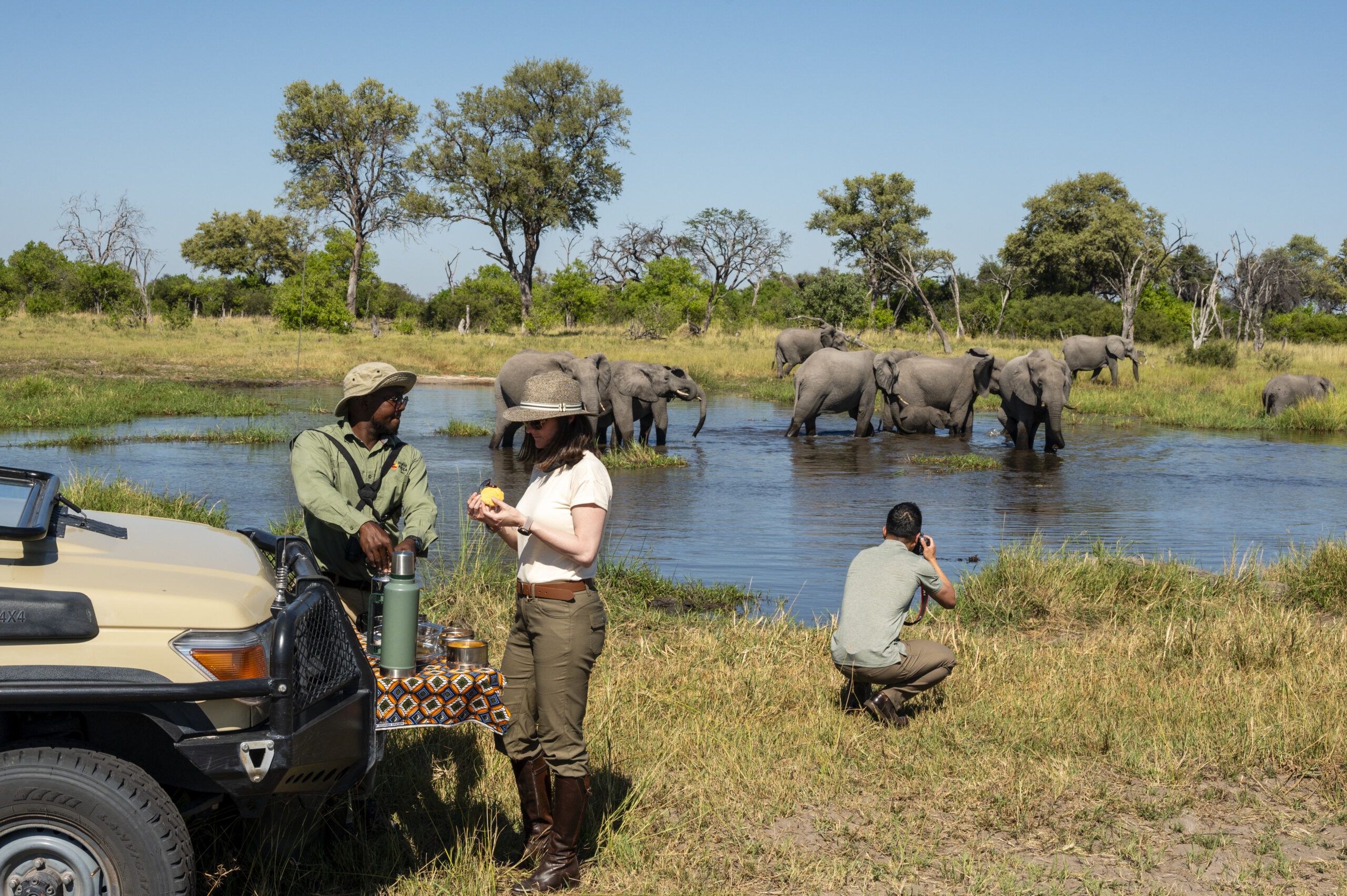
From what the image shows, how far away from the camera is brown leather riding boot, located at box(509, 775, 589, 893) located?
398 cm

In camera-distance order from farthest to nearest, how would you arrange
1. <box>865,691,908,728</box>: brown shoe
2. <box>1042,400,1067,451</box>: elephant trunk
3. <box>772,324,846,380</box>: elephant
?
1. <box>772,324,846,380</box>: elephant
2. <box>1042,400,1067,451</box>: elephant trunk
3. <box>865,691,908,728</box>: brown shoe

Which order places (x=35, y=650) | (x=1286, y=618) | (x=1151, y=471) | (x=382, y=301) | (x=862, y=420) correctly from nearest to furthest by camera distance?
1. (x=35, y=650)
2. (x=1286, y=618)
3. (x=1151, y=471)
4. (x=862, y=420)
5. (x=382, y=301)

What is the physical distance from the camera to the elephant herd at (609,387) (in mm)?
18891

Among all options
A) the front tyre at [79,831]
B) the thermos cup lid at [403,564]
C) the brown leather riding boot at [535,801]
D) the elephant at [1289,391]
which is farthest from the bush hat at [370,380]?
the elephant at [1289,391]

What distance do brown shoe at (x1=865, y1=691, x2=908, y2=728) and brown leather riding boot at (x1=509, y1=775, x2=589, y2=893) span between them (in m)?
2.30

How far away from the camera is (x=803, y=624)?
27.4 ft

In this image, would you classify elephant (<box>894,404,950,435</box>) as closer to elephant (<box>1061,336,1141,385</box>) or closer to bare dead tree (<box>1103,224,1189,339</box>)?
elephant (<box>1061,336,1141,385</box>)

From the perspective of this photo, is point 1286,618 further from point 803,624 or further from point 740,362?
point 740,362

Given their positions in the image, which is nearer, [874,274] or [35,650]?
[35,650]

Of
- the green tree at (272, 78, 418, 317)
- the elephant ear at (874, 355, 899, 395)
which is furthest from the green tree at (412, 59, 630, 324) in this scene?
the elephant ear at (874, 355, 899, 395)

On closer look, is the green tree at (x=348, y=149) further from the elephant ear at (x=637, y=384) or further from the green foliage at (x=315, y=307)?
the elephant ear at (x=637, y=384)

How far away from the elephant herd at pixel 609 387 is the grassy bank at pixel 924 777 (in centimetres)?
1138

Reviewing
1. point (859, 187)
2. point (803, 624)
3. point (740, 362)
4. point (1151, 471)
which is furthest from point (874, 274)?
point (803, 624)

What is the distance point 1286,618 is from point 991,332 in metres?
49.2
